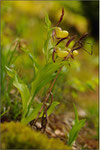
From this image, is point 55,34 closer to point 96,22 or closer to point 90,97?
point 90,97

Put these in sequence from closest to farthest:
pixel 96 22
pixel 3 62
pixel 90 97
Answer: pixel 3 62 → pixel 90 97 → pixel 96 22

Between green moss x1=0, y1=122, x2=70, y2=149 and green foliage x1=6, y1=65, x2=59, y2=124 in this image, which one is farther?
green foliage x1=6, y1=65, x2=59, y2=124

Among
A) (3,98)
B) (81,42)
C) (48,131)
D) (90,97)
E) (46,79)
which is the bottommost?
(90,97)

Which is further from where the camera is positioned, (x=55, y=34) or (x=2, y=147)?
Result: (x=55, y=34)

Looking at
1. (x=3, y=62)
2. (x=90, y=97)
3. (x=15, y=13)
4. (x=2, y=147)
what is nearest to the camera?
(x=2, y=147)

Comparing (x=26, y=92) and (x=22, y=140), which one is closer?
(x=22, y=140)

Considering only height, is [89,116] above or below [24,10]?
below

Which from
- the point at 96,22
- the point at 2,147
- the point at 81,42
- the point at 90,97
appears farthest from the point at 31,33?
the point at 2,147

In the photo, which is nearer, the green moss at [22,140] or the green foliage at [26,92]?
the green moss at [22,140]
